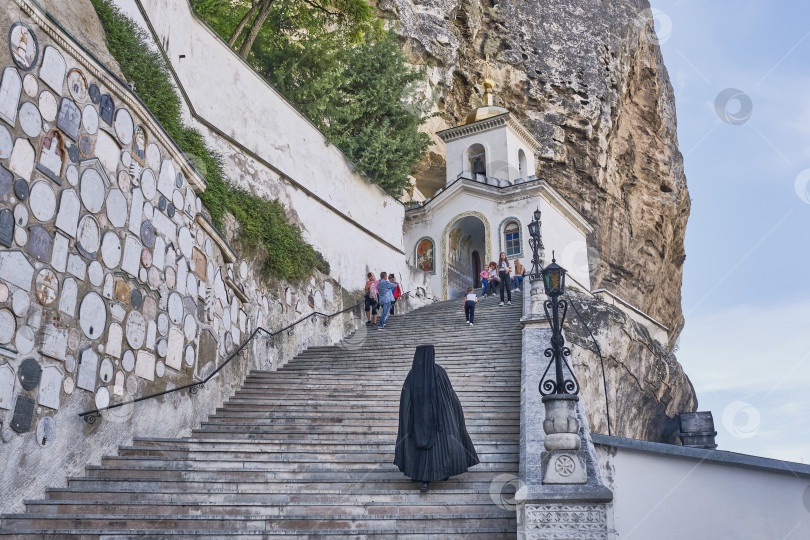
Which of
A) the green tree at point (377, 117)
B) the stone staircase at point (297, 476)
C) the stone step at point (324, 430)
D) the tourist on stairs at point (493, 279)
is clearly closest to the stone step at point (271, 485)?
the stone staircase at point (297, 476)

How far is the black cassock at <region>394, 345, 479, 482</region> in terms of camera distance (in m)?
6.74

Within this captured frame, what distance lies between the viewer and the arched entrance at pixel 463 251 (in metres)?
26.4

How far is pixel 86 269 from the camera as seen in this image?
23.3ft

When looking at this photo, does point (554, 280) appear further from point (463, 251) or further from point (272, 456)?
point (463, 251)

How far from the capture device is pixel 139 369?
26.1 feet

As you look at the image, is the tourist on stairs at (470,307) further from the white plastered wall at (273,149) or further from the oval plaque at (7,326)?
the oval plaque at (7,326)

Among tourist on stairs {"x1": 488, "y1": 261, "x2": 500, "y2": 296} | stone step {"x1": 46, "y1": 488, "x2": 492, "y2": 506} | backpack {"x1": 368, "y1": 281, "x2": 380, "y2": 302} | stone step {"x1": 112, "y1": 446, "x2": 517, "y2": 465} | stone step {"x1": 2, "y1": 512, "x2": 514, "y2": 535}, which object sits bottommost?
stone step {"x1": 2, "y1": 512, "x2": 514, "y2": 535}

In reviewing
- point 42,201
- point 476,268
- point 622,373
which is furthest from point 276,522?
point 476,268

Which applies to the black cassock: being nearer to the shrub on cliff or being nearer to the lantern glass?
the lantern glass

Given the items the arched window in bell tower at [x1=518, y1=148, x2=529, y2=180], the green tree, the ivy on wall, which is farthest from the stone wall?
the arched window in bell tower at [x1=518, y1=148, x2=529, y2=180]

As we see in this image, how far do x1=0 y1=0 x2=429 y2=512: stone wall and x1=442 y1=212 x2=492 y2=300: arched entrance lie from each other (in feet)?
55.0

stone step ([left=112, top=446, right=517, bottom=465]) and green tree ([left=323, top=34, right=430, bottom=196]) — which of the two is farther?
green tree ([left=323, top=34, right=430, bottom=196])

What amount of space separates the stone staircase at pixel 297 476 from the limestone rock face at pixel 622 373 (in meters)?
5.81

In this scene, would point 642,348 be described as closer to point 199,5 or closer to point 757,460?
point 757,460
